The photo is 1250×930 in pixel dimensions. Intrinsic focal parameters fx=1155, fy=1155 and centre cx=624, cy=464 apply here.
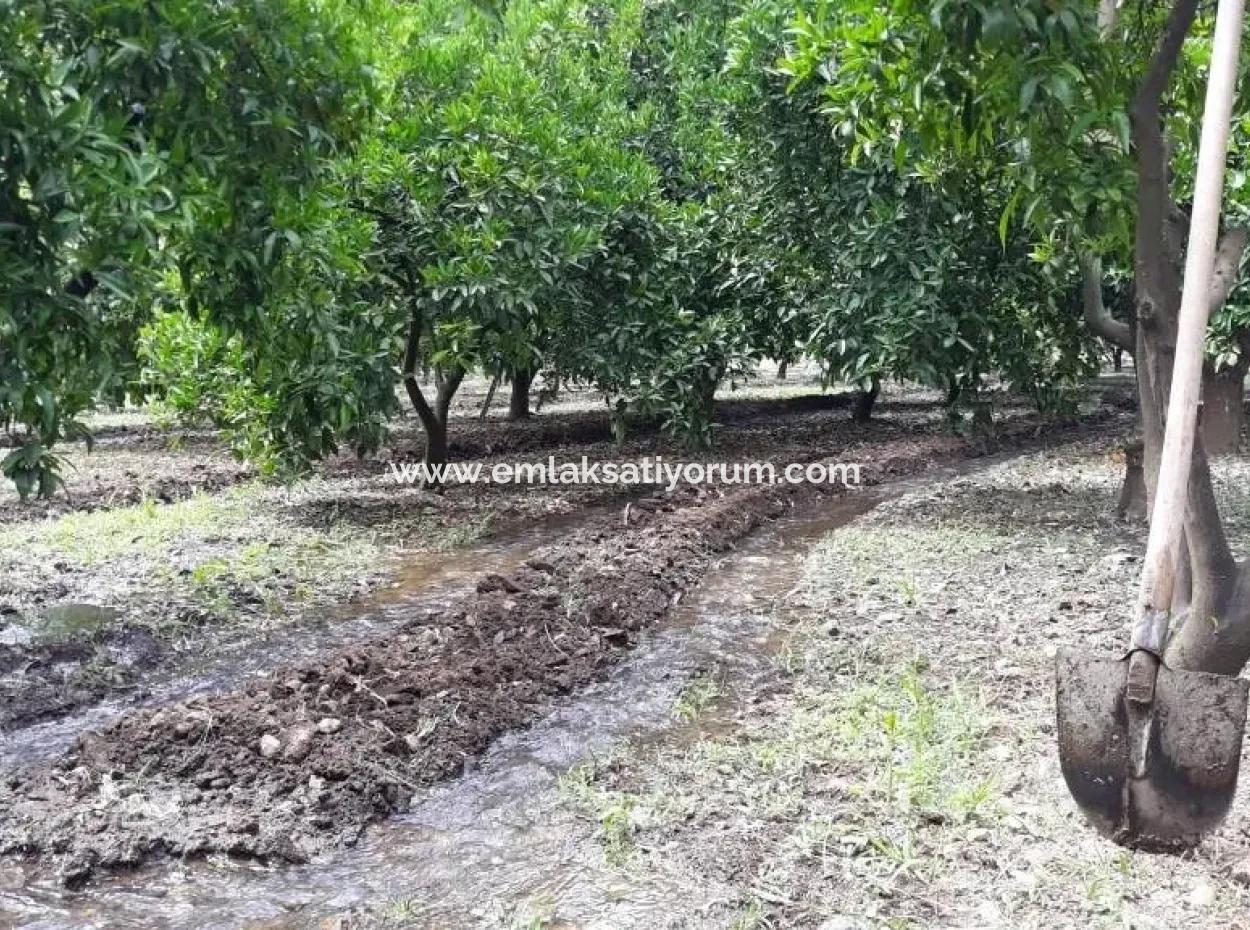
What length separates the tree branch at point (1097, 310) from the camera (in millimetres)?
6843

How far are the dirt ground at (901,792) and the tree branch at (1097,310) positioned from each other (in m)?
1.54

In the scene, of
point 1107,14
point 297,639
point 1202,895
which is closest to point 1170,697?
point 1202,895

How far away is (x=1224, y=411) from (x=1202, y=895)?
420 inches

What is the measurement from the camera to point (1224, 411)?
12.7m

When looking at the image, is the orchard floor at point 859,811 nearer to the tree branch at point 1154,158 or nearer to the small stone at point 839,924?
the small stone at point 839,924

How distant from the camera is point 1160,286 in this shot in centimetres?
420

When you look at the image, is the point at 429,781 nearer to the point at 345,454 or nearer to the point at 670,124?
the point at 345,454

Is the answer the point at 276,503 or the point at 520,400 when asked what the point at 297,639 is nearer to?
the point at 276,503

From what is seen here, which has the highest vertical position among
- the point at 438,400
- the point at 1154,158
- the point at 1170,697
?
the point at 1154,158

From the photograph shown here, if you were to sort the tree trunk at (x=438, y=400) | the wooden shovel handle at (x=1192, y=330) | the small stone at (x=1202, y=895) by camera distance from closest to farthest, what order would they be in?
the wooden shovel handle at (x=1192, y=330), the small stone at (x=1202, y=895), the tree trunk at (x=438, y=400)

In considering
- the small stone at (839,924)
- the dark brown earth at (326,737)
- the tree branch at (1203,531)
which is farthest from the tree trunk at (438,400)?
the small stone at (839,924)

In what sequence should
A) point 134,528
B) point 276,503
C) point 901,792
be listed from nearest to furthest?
point 901,792 < point 134,528 < point 276,503

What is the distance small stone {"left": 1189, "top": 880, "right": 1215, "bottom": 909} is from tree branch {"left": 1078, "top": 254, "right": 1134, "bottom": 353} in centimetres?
387

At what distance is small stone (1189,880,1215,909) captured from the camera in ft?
11.1
